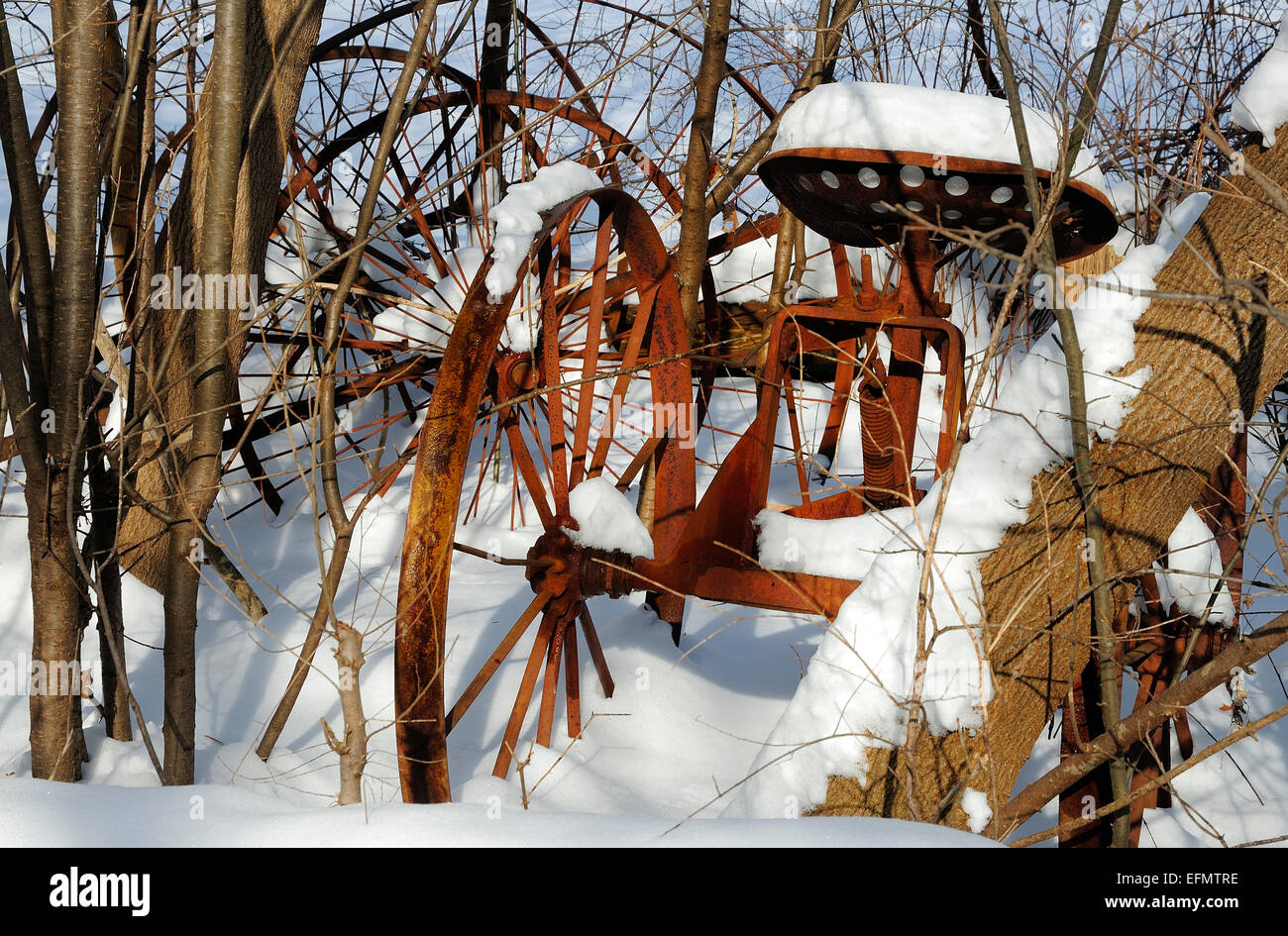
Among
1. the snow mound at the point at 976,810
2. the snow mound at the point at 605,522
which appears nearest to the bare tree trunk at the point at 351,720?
the snow mound at the point at 605,522

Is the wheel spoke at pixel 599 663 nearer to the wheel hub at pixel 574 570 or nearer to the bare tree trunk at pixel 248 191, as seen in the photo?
the wheel hub at pixel 574 570

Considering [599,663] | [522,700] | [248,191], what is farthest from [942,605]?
[248,191]

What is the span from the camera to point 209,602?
13.1ft

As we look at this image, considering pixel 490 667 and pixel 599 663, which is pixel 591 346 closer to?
pixel 490 667

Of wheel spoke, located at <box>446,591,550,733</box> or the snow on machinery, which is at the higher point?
the snow on machinery

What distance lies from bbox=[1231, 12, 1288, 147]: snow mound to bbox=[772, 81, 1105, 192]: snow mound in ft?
1.15

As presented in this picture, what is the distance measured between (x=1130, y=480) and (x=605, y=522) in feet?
4.49

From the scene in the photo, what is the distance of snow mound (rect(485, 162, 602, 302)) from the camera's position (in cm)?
240

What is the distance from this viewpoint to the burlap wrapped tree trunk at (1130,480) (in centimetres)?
197

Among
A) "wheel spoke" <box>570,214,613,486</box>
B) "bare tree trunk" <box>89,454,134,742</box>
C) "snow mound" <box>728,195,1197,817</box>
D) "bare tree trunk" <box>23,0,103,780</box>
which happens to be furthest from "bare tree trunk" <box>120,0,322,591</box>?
"snow mound" <box>728,195,1197,817</box>

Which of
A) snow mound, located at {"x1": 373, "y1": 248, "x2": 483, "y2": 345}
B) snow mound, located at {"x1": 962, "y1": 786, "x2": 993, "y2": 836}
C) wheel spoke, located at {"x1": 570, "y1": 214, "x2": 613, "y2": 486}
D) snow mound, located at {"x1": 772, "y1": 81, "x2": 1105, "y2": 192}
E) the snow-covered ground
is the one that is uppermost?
snow mound, located at {"x1": 373, "y1": 248, "x2": 483, "y2": 345}

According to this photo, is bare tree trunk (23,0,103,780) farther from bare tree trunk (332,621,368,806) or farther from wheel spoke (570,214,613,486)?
wheel spoke (570,214,613,486)

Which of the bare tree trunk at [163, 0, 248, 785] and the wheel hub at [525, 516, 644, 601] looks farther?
the wheel hub at [525, 516, 644, 601]

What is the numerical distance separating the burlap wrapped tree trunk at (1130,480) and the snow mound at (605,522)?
3.53 feet
